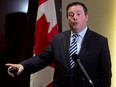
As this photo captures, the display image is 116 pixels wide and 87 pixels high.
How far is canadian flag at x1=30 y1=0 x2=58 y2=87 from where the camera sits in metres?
2.42

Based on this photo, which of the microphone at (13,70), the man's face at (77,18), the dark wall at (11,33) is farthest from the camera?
the dark wall at (11,33)

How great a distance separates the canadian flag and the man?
485 millimetres

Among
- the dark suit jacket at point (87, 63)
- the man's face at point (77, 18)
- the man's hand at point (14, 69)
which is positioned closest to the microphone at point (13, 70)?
the man's hand at point (14, 69)

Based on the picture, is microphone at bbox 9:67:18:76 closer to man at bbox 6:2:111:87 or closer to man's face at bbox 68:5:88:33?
man at bbox 6:2:111:87

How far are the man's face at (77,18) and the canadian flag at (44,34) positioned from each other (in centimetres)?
58

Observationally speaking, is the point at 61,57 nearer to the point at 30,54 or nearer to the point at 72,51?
the point at 72,51

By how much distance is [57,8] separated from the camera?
266 cm

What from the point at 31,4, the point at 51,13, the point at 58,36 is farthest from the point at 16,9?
the point at 58,36

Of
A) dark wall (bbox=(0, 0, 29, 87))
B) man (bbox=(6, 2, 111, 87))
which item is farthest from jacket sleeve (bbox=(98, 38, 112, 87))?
dark wall (bbox=(0, 0, 29, 87))

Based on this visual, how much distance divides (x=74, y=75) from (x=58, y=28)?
96cm

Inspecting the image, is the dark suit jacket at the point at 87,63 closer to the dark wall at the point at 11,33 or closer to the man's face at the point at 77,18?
the man's face at the point at 77,18

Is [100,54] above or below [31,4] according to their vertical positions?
below

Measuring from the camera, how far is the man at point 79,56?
1808 millimetres

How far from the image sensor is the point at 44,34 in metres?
2.45
